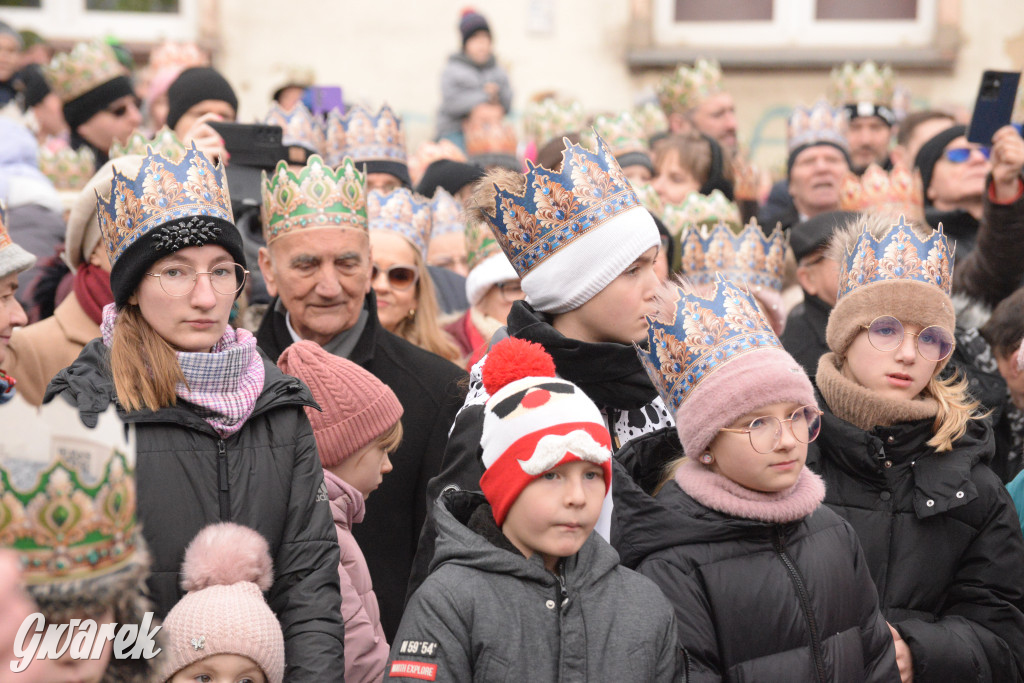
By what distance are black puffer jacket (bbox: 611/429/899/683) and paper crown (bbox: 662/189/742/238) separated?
347cm

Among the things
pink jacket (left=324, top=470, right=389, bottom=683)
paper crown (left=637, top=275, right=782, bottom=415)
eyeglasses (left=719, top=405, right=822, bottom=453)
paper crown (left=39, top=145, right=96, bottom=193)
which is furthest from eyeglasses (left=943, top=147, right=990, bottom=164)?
paper crown (left=39, top=145, right=96, bottom=193)

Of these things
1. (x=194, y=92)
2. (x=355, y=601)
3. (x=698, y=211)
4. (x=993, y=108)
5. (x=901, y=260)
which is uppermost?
(x=194, y=92)

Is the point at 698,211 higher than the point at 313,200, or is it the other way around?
the point at 313,200

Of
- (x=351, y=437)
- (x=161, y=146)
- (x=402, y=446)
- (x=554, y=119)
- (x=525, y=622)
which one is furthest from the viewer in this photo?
(x=554, y=119)

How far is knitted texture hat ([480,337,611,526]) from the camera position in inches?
121

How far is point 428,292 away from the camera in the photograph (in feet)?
18.2

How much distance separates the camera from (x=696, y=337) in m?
3.56

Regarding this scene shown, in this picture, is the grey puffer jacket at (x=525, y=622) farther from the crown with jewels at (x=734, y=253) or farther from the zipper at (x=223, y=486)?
the crown with jewels at (x=734, y=253)

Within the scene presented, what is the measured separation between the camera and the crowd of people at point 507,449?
2.99m

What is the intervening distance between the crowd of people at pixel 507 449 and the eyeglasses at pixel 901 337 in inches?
0.5

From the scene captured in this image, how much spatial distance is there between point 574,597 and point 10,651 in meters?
1.64

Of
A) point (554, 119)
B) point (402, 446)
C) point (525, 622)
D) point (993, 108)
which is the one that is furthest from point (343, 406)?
point (554, 119)

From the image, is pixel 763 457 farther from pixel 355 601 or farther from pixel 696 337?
pixel 355 601

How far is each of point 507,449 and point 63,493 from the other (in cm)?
153
